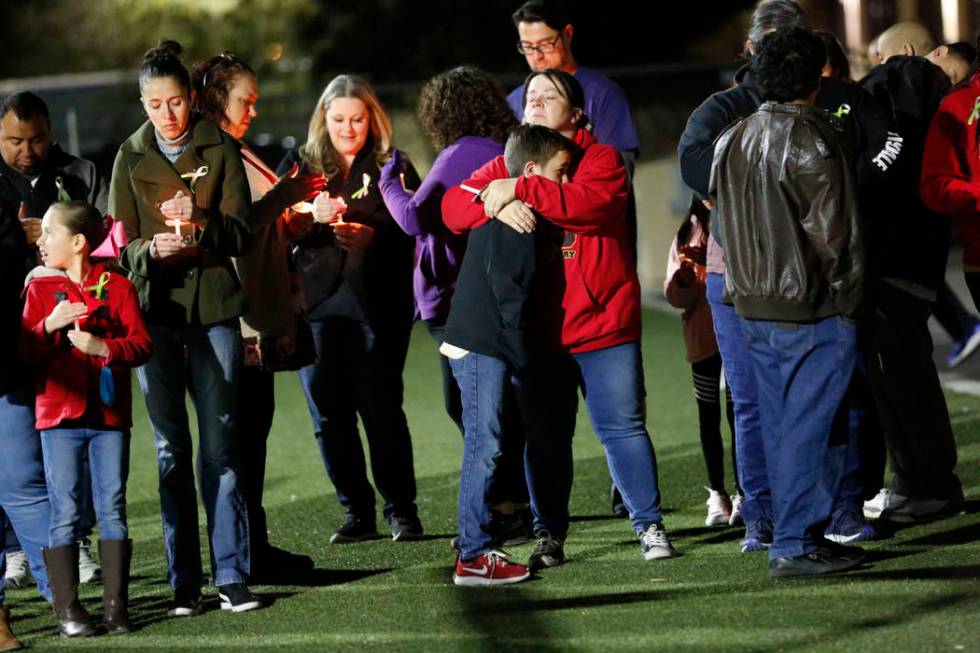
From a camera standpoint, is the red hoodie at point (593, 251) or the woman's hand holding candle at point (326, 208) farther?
the woman's hand holding candle at point (326, 208)

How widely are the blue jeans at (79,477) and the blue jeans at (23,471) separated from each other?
195 mm

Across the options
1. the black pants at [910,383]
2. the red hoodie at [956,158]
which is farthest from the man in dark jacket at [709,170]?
the black pants at [910,383]

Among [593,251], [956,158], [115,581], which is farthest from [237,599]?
[956,158]

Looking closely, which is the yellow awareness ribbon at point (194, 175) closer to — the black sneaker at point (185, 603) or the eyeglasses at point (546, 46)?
the black sneaker at point (185, 603)

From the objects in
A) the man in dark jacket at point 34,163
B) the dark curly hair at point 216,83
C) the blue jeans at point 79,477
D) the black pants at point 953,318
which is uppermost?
the dark curly hair at point 216,83

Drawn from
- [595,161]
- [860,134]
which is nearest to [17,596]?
[595,161]

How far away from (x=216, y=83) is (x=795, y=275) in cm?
243

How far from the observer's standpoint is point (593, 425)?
22.5ft

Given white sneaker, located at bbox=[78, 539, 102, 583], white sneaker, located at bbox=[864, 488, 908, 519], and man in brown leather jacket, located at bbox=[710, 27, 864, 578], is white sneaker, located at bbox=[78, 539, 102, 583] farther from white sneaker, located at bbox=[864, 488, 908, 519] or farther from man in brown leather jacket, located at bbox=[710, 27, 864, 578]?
white sneaker, located at bbox=[864, 488, 908, 519]

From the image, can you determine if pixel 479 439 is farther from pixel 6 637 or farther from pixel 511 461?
pixel 6 637

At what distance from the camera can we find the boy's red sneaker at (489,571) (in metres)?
6.55

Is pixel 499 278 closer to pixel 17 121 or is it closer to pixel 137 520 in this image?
pixel 17 121

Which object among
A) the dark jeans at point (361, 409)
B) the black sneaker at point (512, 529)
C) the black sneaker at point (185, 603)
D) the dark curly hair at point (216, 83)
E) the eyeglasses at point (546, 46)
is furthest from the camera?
the eyeglasses at point (546, 46)

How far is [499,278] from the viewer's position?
645cm
